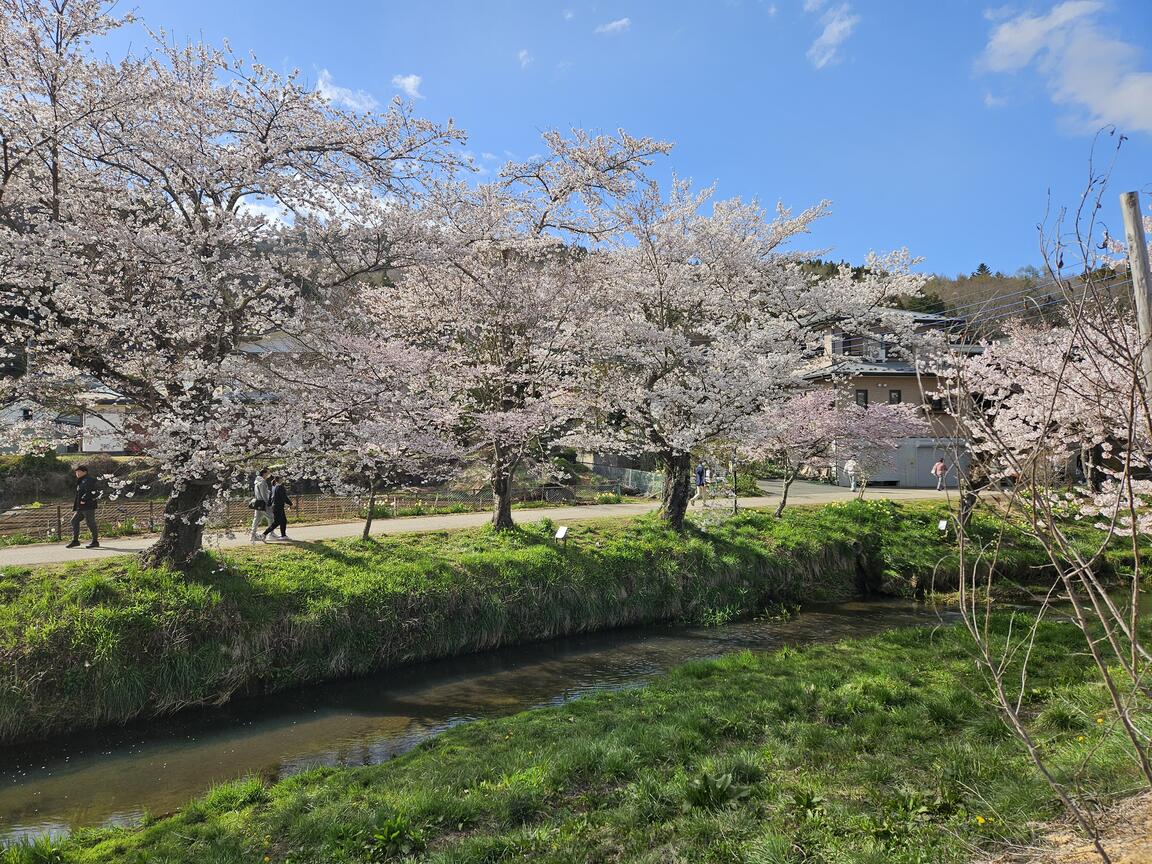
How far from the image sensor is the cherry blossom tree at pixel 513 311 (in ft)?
46.8

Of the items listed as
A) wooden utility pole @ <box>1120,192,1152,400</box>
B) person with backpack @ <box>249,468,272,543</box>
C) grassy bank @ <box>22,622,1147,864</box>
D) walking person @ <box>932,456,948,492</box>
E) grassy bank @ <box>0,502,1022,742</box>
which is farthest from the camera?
person with backpack @ <box>249,468,272,543</box>

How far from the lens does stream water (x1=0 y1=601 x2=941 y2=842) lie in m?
7.14

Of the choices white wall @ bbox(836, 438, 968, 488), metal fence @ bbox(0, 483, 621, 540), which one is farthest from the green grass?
white wall @ bbox(836, 438, 968, 488)

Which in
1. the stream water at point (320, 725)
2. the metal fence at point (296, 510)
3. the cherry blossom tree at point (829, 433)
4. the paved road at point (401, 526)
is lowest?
the stream water at point (320, 725)

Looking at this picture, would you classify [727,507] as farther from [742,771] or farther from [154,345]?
[154,345]

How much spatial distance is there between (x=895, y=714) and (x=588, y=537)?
30.0 feet

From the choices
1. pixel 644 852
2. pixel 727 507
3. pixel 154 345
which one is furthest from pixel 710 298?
pixel 644 852

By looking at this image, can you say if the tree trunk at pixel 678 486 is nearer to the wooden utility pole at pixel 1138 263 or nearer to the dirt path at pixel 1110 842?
the wooden utility pole at pixel 1138 263

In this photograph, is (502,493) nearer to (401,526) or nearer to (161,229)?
(401,526)

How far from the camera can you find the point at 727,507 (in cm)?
1684

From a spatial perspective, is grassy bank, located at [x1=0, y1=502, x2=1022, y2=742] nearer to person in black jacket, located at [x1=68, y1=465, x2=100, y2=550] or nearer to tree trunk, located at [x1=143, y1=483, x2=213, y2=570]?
tree trunk, located at [x1=143, y1=483, x2=213, y2=570]

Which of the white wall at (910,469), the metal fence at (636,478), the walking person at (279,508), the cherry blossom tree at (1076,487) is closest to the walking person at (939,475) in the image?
the cherry blossom tree at (1076,487)

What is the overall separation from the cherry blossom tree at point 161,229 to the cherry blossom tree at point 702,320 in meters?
6.57

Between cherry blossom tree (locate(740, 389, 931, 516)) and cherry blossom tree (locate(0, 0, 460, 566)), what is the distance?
12.6 m
